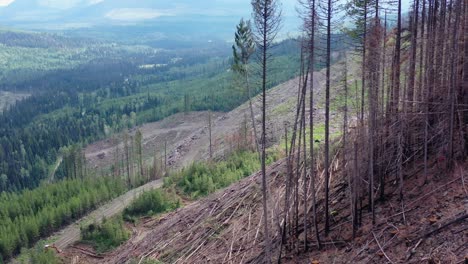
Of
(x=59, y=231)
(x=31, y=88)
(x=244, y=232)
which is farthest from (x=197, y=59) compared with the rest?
(x=244, y=232)

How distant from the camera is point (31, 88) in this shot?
146000 millimetres

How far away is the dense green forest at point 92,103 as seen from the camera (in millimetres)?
72938

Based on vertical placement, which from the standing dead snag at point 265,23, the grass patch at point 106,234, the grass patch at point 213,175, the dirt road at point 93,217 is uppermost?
the standing dead snag at point 265,23

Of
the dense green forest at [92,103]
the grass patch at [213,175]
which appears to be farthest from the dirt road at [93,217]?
the dense green forest at [92,103]

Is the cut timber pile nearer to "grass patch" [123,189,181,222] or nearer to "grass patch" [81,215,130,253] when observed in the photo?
"grass patch" [81,215,130,253]

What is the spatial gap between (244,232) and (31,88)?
148m

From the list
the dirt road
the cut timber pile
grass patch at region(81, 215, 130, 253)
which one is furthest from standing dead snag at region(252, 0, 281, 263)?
the dirt road

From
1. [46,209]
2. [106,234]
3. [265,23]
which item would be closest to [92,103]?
[46,209]

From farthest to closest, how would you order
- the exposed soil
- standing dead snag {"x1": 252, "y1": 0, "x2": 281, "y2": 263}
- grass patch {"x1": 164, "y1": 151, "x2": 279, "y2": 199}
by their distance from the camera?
1. grass patch {"x1": 164, "y1": 151, "x2": 279, "y2": 199}
2. standing dead snag {"x1": 252, "y1": 0, "x2": 281, "y2": 263}
3. the exposed soil

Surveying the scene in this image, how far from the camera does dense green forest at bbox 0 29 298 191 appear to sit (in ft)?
239

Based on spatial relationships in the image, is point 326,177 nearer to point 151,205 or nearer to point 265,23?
point 265,23

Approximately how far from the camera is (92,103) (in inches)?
4513

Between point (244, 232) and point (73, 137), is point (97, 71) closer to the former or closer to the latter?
point (73, 137)

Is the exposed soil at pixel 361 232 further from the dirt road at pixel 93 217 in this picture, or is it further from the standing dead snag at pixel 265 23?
the dirt road at pixel 93 217
